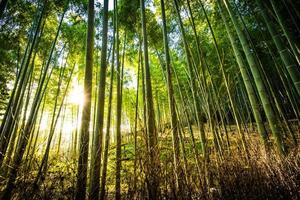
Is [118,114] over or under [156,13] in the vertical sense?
under

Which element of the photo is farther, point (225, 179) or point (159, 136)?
point (159, 136)

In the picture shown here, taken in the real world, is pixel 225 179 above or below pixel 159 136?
below

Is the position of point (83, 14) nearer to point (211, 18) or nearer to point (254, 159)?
point (211, 18)

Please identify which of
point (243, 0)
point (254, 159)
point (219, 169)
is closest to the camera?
point (219, 169)

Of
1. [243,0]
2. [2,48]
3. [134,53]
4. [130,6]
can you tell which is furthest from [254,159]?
[2,48]

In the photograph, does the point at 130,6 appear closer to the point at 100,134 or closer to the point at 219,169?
the point at 100,134

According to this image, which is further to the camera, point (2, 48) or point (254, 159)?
point (2, 48)

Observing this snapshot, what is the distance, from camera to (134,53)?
647cm

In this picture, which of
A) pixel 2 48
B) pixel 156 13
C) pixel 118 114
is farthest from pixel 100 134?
pixel 2 48

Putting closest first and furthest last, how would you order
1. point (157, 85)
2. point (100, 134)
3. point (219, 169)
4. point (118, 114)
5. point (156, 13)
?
point (219, 169) < point (100, 134) < point (118, 114) < point (156, 13) < point (157, 85)

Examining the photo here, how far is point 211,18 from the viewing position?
5852 mm

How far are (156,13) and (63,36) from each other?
9.92 ft

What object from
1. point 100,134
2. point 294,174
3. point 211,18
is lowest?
point 294,174

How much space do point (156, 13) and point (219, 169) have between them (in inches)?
183
